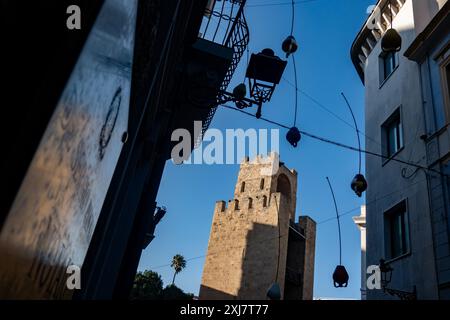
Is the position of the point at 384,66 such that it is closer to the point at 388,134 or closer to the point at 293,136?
the point at 388,134

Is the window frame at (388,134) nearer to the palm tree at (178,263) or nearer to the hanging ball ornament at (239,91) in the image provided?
the hanging ball ornament at (239,91)

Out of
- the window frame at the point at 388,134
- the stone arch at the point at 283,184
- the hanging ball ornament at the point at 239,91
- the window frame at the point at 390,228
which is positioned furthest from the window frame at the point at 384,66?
the stone arch at the point at 283,184

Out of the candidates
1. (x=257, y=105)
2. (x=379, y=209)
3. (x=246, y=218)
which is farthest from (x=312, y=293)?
(x=257, y=105)

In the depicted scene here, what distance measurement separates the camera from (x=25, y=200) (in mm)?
695

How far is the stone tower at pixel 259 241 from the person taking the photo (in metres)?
30.1

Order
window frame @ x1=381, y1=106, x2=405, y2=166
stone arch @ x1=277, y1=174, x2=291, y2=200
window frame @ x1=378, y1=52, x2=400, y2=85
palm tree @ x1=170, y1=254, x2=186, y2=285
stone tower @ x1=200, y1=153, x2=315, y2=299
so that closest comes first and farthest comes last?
window frame @ x1=381, y1=106, x2=405, y2=166 < window frame @ x1=378, y1=52, x2=400, y2=85 < stone tower @ x1=200, y1=153, x2=315, y2=299 < stone arch @ x1=277, y1=174, x2=291, y2=200 < palm tree @ x1=170, y1=254, x2=186, y2=285

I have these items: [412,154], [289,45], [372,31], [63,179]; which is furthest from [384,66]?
[63,179]

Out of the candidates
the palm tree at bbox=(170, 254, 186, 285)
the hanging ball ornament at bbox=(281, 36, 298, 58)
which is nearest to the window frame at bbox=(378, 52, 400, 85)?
the hanging ball ornament at bbox=(281, 36, 298, 58)

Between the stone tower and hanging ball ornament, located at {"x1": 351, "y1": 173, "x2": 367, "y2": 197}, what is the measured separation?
61.2 feet

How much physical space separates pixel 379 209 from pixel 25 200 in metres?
12.5

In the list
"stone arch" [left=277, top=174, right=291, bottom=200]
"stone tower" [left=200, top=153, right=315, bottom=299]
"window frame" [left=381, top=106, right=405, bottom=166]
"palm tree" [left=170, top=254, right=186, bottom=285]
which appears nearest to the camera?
"window frame" [left=381, top=106, right=405, bottom=166]

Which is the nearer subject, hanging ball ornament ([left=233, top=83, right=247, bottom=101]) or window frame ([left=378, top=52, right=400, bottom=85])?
hanging ball ornament ([left=233, top=83, right=247, bottom=101])

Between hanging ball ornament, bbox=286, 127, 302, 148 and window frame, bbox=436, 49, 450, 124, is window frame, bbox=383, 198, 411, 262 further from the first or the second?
hanging ball ornament, bbox=286, 127, 302, 148

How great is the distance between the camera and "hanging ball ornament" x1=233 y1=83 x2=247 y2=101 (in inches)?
322
